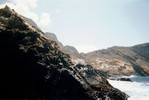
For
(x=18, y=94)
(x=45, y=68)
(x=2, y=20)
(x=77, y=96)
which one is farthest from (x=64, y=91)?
(x=2, y=20)

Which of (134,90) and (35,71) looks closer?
(35,71)

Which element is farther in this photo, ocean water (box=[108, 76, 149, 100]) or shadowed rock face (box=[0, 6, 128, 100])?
ocean water (box=[108, 76, 149, 100])

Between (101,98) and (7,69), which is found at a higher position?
(7,69)

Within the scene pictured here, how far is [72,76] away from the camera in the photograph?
38.7 meters

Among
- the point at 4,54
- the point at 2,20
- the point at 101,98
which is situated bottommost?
the point at 101,98

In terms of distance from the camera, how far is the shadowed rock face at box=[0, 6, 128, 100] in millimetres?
35219

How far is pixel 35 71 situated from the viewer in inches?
1444

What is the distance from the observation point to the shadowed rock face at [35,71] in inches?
1387

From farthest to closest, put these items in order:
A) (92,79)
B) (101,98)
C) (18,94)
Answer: (92,79)
(101,98)
(18,94)

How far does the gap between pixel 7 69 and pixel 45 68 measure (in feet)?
18.2

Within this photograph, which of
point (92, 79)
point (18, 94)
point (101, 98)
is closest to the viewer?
point (18, 94)

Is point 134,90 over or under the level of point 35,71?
under

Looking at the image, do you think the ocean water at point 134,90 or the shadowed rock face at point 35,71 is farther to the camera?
the ocean water at point 134,90

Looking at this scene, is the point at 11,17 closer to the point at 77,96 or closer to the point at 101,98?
the point at 77,96
